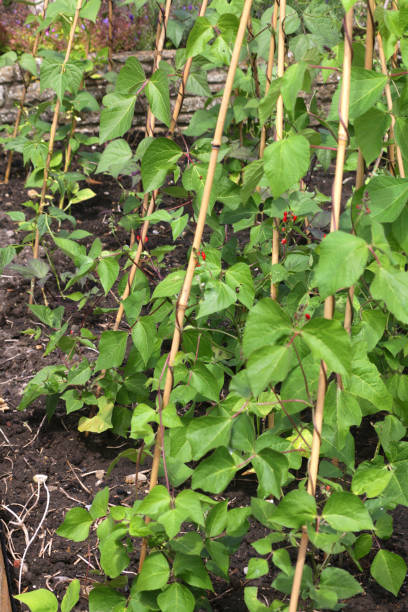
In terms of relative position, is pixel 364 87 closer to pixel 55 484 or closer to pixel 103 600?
pixel 103 600

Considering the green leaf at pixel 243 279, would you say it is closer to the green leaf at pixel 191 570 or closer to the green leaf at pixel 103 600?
the green leaf at pixel 191 570

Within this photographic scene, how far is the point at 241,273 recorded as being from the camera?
1.39 m

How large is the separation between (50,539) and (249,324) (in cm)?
107

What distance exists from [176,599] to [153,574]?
58mm

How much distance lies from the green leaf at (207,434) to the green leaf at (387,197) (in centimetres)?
43

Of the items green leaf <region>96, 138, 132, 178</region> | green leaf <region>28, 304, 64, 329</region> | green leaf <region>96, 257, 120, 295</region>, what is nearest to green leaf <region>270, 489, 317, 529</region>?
green leaf <region>96, 257, 120, 295</region>

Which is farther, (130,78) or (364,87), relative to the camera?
(130,78)

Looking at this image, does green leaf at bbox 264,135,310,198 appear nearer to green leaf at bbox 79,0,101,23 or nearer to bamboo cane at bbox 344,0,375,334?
bamboo cane at bbox 344,0,375,334

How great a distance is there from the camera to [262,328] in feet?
3.20

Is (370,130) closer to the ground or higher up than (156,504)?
higher up

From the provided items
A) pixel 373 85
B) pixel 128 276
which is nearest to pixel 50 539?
pixel 128 276

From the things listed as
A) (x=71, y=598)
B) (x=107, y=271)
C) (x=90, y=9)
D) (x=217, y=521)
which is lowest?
(x=71, y=598)

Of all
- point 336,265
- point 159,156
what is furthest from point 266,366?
point 159,156

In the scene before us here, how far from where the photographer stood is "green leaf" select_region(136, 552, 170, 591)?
1.20 meters
